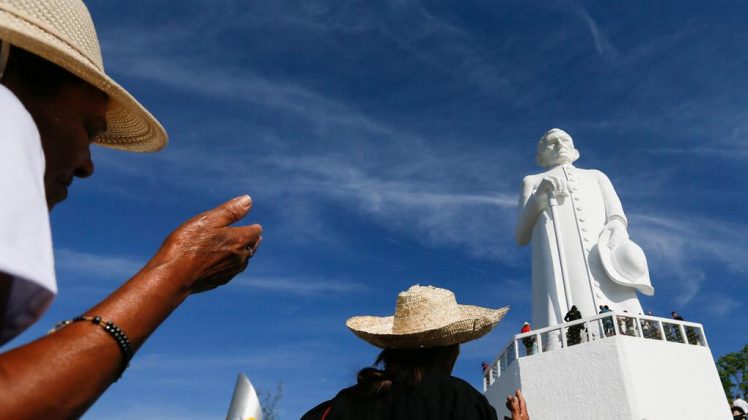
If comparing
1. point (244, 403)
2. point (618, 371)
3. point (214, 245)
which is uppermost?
point (618, 371)

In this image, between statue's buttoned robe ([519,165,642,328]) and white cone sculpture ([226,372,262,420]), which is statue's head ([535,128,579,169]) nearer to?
statue's buttoned robe ([519,165,642,328])

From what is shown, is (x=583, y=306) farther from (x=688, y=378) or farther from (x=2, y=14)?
(x=2, y=14)

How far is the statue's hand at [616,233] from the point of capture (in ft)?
44.3

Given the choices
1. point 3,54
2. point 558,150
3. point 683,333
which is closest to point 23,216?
point 3,54

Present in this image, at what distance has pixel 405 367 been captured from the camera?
2.57 meters

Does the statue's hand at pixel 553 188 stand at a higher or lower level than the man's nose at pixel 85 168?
higher

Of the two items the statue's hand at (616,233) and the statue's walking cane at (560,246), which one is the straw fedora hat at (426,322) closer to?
the statue's walking cane at (560,246)

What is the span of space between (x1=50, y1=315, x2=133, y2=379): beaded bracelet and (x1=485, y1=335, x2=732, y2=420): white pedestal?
1022 cm

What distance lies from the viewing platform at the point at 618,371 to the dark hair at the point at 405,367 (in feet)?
26.9

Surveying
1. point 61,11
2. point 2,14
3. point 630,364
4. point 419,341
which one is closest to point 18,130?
point 2,14

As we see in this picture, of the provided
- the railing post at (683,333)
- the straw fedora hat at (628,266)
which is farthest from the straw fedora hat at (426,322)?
the straw fedora hat at (628,266)

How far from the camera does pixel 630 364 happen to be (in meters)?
9.84

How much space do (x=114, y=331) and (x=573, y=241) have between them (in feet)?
46.6

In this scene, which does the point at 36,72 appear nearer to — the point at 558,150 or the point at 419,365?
the point at 419,365
